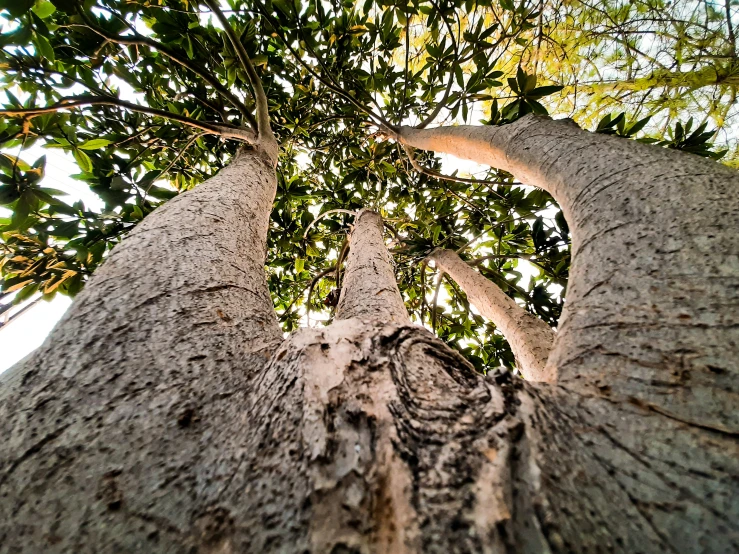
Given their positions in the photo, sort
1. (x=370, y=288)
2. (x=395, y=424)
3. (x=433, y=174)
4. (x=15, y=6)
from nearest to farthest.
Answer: (x=395, y=424)
(x=15, y=6)
(x=370, y=288)
(x=433, y=174)

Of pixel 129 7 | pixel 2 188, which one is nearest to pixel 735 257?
pixel 2 188

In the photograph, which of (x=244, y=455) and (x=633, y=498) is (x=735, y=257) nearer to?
(x=633, y=498)

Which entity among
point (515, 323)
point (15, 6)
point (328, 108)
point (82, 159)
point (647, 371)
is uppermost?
point (328, 108)

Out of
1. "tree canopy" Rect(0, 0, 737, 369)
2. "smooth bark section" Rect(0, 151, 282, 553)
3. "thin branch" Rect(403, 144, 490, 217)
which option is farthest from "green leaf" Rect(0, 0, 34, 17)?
"thin branch" Rect(403, 144, 490, 217)

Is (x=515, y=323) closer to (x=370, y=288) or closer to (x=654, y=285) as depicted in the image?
(x=370, y=288)

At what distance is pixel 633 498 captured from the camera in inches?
12.4

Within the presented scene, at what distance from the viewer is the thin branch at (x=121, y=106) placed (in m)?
1.36

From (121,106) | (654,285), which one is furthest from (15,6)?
(654,285)

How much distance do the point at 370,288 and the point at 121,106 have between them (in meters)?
1.52

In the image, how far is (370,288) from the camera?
1.18m

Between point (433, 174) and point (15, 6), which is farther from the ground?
point (433, 174)

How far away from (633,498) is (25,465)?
649 millimetres

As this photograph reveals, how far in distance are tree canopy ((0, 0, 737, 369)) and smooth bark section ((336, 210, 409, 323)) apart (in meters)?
0.59

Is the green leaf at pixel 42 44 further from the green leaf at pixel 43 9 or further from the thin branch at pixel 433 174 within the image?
the thin branch at pixel 433 174
